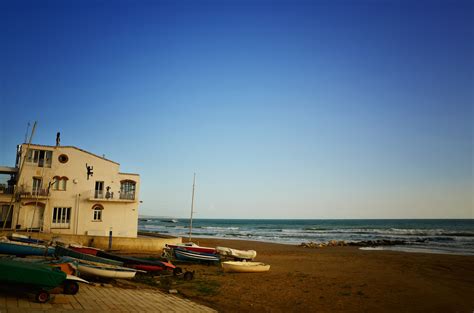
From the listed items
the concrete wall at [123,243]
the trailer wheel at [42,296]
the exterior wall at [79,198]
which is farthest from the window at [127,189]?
the trailer wheel at [42,296]

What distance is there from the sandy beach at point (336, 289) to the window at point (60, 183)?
13.7 m

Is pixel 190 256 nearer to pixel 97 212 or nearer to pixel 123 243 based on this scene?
pixel 123 243

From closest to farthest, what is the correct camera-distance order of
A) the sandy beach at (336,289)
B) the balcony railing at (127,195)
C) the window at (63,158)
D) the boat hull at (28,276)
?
the boat hull at (28,276), the sandy beach at (336,289), the window at (63,158), the balcony railing at (127,195)

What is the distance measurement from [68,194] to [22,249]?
1055cm

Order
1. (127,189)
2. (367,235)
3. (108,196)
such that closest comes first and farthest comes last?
(108,196), (127,189), (367,235)

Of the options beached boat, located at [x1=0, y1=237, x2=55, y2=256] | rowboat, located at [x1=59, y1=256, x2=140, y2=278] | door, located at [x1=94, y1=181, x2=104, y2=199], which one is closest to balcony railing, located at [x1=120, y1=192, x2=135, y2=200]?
door, located at [x1=94, y1=181, x2=104, y2=199]

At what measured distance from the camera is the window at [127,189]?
31.6 metres

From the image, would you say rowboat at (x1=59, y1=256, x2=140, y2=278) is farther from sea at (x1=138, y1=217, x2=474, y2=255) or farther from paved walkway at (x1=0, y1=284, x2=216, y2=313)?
sea at (x1=138, y1=217, x2=474, y2=255)

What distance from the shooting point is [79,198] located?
29.8 m

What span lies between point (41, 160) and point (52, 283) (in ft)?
70.9

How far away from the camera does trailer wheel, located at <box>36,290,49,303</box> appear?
1009 centimetres

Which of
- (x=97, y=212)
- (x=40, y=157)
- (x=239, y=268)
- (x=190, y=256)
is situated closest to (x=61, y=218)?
(x=97, y=212)

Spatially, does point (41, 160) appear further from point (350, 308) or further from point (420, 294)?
point (420, 294)

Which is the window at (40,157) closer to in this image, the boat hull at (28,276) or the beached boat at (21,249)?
the beached boat at (21,249)
